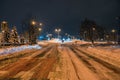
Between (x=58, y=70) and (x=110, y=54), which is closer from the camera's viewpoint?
(x=58, y=70)

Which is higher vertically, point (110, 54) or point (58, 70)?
point (110, 54)

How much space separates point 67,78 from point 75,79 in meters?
0.47

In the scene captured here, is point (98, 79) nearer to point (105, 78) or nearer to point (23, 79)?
point (105, 78)

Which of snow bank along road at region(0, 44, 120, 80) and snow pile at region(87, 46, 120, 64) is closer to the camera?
snow bank along road at region(0, 44, 120, 80)

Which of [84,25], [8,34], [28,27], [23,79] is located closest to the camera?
[23,79]

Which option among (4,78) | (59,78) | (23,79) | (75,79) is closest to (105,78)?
(75,79)

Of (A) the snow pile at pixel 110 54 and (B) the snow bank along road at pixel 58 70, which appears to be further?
(A) the snow pile at pixel 110 54

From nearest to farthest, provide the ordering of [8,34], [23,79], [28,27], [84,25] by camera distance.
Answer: [23,79], [28,27], [8,34], [84,25]

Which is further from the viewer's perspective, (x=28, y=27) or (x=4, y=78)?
Answer: (x=28, y=27)

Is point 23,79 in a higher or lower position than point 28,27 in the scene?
lower

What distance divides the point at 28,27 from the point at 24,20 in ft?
9.72

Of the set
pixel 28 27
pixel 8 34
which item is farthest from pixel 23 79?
pixel 8 34

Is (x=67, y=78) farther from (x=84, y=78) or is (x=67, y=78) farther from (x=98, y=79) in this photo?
(x=98, y=79)

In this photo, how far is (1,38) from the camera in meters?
84.8
